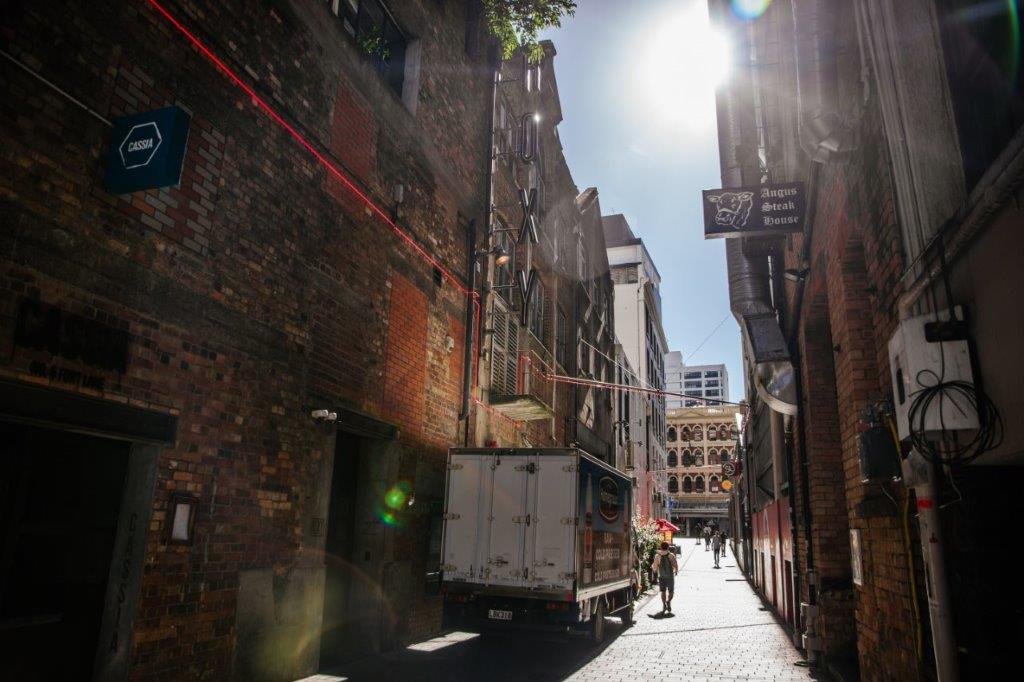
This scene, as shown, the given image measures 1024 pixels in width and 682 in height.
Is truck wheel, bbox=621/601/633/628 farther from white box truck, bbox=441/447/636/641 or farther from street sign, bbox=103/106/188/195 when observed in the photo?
street sign, bbox=103/106/188/195

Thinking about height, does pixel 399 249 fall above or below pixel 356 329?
above

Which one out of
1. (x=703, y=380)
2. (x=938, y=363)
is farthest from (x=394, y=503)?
(x=703, y=380)

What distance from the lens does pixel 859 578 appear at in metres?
5.73

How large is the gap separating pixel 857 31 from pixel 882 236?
1.69m

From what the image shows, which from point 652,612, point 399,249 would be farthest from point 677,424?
point 399,249

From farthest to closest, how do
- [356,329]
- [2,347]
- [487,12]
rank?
[487,12] → [356,329] → [2,347]

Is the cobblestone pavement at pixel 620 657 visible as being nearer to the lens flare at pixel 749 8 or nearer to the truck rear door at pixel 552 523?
the truck rear door at pixel 552 523

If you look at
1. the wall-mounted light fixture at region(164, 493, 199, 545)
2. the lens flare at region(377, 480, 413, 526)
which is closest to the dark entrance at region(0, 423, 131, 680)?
the wall-mounted light fixture at region(164, 493, 199, 545)

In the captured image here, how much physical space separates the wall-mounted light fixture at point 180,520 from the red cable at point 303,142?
14.3 ft

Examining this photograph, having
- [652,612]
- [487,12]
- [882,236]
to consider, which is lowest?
[652,612]

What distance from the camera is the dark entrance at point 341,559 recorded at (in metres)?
8.92

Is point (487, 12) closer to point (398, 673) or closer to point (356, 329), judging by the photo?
point (356, 329)

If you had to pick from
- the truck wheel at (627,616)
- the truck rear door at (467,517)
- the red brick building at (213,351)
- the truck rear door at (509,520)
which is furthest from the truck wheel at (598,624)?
the red brick building at (213,351)

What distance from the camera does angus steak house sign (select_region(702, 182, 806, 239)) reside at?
26.9ft
